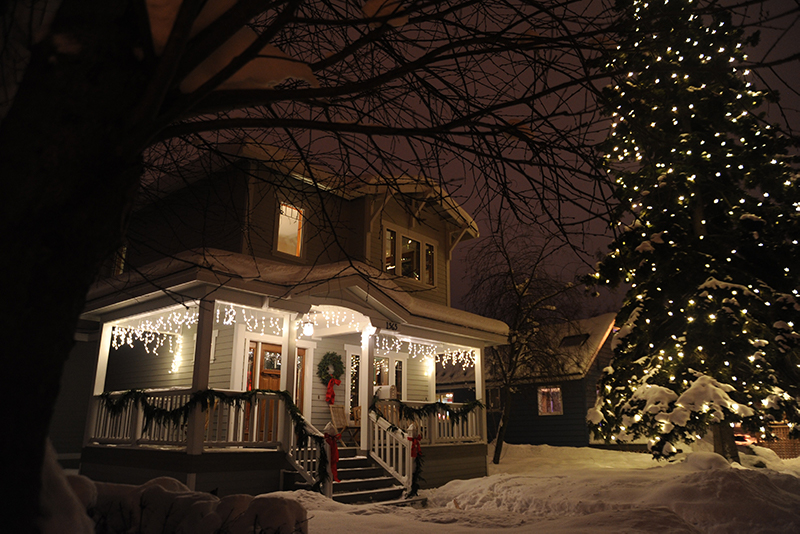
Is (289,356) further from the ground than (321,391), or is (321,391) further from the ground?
(289,356)

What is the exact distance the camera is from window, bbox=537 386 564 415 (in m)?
23.3

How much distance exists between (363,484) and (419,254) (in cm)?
748

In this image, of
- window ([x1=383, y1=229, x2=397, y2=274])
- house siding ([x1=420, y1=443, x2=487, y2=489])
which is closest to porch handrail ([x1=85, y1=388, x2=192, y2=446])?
house siding ([x1=420, y1=443, x2=487, y2=489])

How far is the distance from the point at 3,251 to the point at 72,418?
50.7 ft

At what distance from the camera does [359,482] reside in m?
9.65

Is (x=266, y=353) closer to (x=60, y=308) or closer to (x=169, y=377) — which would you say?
(x=169, y=377)

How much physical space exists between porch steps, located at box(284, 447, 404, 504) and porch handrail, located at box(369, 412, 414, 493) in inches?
5.1

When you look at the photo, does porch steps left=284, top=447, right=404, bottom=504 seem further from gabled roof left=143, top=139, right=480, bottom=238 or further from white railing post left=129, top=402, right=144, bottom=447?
gabled roof left=143, top=139, right=480, bottom=238

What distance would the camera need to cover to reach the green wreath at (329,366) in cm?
1317

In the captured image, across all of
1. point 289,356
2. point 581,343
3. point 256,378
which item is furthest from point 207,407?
point 581,343

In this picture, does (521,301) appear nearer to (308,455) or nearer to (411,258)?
(411,258)

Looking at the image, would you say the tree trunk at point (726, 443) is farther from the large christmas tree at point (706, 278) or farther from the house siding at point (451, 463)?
the house siding at point (451, 463)

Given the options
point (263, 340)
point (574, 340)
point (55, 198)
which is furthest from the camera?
point (574, 340)

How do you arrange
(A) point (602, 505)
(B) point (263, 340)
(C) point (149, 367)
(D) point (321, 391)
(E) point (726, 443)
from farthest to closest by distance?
1. (C) point (149, 367)
2. (D) point (321, 391)
3. (B) point (263, 340)
4. (E) point (726, 443)
5. (A) point (602, 505)
